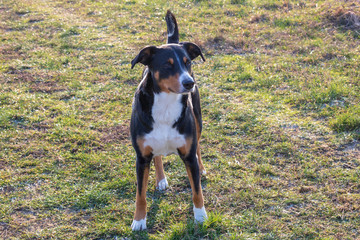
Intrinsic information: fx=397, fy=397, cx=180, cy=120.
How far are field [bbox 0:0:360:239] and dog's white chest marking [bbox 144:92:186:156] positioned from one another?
2.67 ft

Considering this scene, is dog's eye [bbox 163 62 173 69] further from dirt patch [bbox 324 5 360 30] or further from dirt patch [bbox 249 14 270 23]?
dirt patch [bbox 249 14 270 23]

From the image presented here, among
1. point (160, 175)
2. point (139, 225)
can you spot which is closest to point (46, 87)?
point (160, 175)

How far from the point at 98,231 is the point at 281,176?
2.13 metres

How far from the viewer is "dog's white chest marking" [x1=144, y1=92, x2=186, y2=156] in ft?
11.7

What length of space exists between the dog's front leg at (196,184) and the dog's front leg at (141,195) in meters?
0.39

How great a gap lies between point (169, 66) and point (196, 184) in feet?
3.75

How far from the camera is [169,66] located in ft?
11.3

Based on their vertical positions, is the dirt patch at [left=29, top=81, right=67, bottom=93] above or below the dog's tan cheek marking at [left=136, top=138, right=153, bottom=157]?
below

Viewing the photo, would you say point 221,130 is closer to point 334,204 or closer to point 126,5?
point 334,204

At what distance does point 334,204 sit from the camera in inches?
159

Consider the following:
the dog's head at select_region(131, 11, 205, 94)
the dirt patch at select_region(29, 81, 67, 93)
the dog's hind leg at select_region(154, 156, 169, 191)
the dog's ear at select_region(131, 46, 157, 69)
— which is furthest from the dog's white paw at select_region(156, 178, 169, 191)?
the dirt patch at select_region(29, 81, 67, 93)

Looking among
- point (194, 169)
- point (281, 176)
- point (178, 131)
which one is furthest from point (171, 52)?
point (281, 176)

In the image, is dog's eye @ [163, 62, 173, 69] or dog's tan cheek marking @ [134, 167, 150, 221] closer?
dog's eye @ [163, 62, 173, 69]

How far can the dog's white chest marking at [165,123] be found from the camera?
3.57 metres
